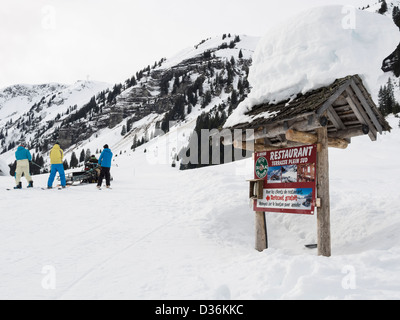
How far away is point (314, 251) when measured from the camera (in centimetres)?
639

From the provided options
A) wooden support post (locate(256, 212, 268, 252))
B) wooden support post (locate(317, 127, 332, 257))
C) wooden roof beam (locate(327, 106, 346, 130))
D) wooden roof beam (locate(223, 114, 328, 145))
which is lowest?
wooden support post (locate(256, 212, 268, 252))

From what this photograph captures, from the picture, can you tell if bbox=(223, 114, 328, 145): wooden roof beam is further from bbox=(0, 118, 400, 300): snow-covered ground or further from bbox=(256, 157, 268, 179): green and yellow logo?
bbox=(0, 118, 400, 300): snow-covered ground

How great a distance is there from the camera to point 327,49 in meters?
5.56

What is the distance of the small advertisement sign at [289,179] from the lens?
534 cm

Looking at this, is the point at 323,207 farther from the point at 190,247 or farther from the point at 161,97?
the point at 161,97

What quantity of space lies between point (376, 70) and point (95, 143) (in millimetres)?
105908

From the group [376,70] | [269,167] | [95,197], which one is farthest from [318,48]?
[95,197]

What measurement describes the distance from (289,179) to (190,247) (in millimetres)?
2342

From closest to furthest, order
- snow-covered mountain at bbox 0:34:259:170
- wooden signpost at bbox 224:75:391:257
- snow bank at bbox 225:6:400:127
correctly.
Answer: wooden signpost at bbox 224:75:391:257, snow bank at bbox 225:6:400:127, snow-covered mountain at bbox 0:34:259:170

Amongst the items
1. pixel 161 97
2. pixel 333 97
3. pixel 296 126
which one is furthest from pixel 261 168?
pixel 161 97

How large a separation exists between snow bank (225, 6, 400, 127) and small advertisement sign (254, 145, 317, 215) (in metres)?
1.20

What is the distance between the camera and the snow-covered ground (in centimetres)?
371

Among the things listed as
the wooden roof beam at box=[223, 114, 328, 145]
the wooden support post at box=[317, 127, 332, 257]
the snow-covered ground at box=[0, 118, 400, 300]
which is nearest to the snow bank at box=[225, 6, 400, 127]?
the wooden roof beam at box=[223, 114, 328, 145]

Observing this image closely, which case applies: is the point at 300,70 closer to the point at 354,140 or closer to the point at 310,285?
the point at 310,285
